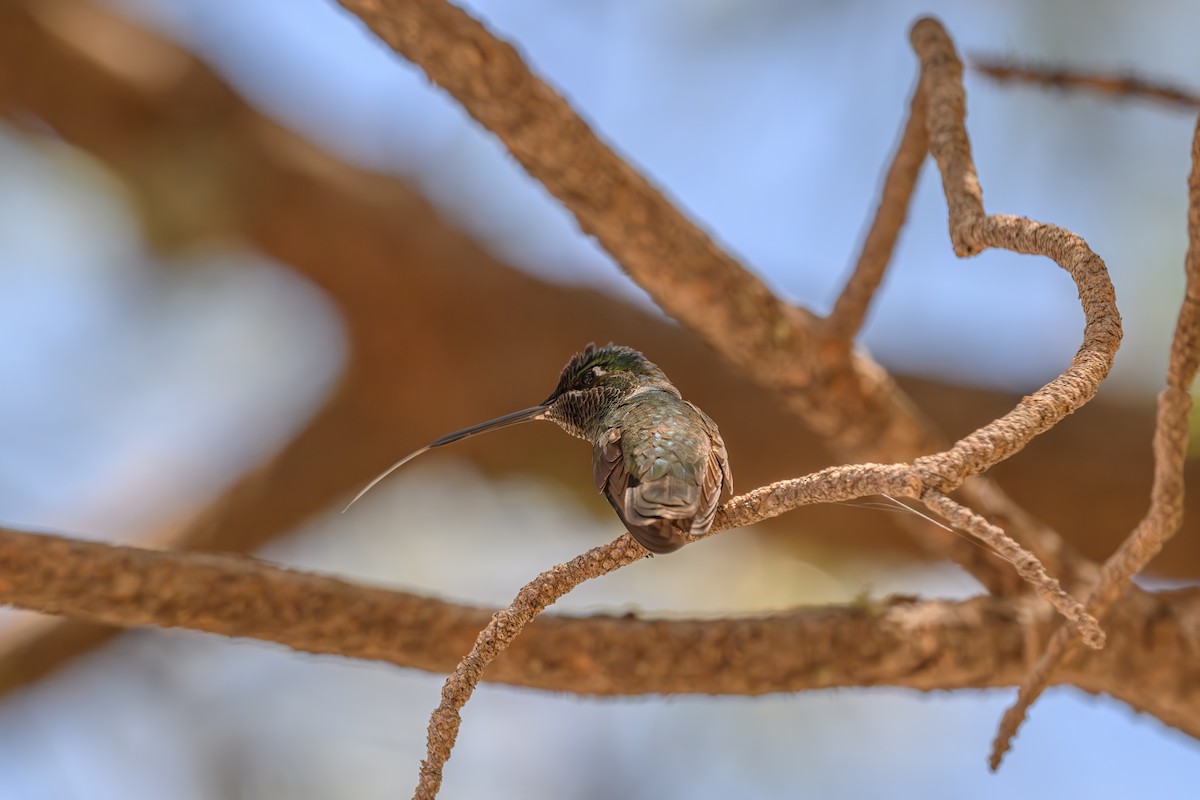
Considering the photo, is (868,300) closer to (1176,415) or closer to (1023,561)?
(1176,415)

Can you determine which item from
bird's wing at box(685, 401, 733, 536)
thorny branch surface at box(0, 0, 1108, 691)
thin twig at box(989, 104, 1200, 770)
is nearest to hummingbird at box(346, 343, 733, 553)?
bird's wing at box(685, 401, 733, 536)

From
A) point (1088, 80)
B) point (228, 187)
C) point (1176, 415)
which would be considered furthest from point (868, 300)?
point (228, 187)

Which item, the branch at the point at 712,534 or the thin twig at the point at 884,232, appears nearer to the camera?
the branch at the point at 712,534

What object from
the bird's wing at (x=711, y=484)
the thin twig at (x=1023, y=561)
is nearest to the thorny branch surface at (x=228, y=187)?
the bird's wing at (x=711, y=484)

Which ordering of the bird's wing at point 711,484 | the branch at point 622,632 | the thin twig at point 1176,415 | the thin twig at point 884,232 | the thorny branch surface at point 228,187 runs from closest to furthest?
the bird's wing at point 711,484 < the thin twig at point 1176,415 < the branch at point 622,632 < the thin twig at point 884,232 < the thorny branch surface at point 228,187

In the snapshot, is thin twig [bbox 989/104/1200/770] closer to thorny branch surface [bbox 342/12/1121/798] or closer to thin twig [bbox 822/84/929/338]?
thorny branch surface [bbox 342/12/1121/798]

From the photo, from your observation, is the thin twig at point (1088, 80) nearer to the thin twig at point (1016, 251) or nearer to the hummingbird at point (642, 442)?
the thin twig at point (1016, 251)

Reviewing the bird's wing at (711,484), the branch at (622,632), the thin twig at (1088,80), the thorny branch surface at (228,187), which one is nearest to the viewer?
the bird's wing at (711,484)
